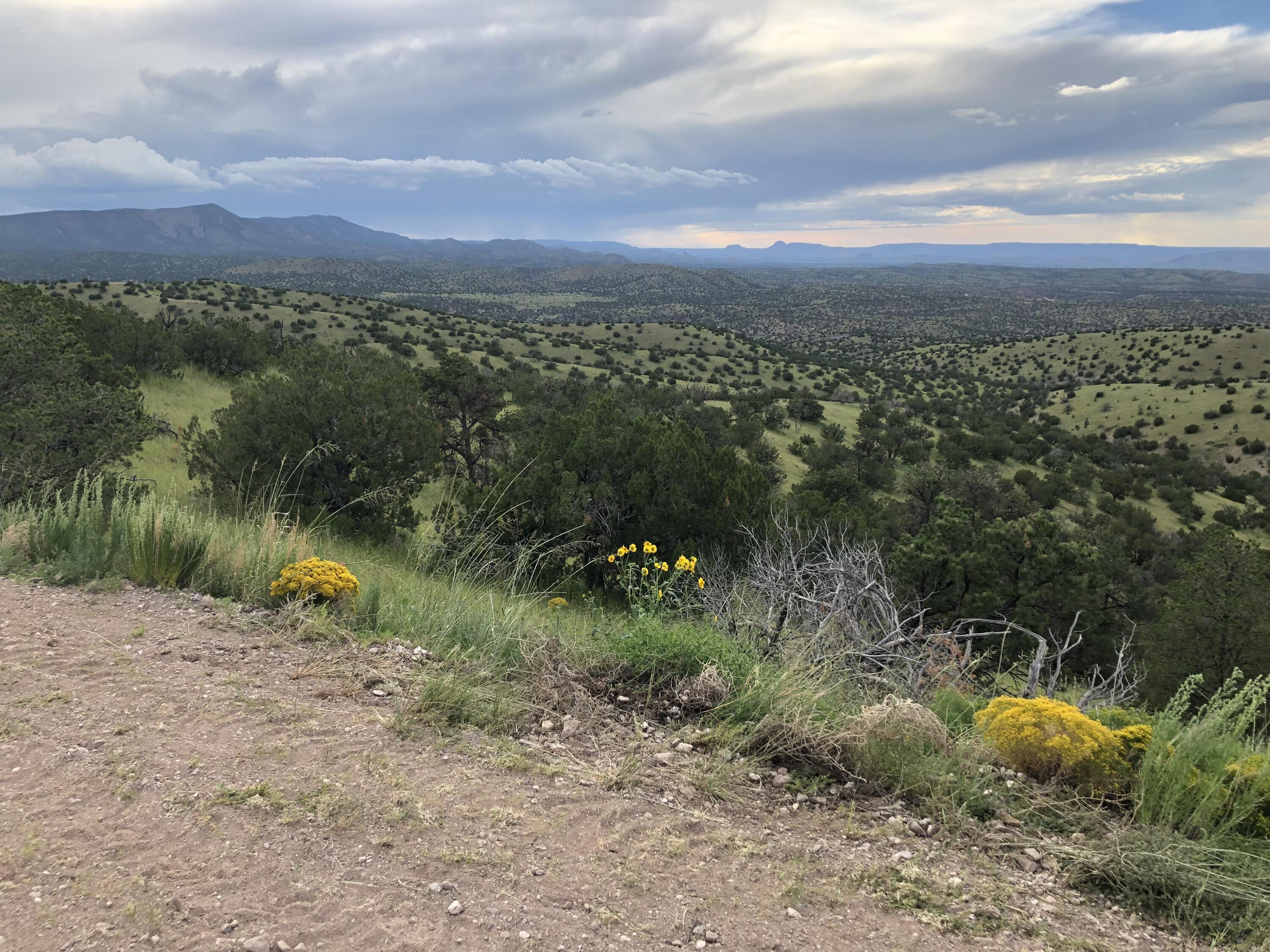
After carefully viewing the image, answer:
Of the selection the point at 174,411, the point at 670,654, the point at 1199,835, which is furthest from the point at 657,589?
the point at 174,411

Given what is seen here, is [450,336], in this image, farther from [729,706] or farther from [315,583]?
[729,706]

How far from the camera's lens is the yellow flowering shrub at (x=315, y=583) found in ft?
15.1

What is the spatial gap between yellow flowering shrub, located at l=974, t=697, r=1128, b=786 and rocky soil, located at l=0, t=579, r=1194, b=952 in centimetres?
63

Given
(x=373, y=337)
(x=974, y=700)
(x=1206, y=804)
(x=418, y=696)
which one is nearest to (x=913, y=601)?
(x=974, y=700)

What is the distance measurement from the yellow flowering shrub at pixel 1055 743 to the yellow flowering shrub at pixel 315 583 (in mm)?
4265

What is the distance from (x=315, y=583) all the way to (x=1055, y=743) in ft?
15.3

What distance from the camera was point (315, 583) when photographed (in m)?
4.62

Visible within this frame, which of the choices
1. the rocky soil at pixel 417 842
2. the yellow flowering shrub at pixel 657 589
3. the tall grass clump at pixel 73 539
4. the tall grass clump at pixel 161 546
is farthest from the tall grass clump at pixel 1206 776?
the tall grass clump at pixel 73 539

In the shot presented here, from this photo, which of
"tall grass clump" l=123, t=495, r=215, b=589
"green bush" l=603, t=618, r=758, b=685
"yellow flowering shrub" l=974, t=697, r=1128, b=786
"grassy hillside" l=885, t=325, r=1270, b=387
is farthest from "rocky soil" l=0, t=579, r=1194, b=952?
"grassy hillside" l=885, t=325, r=1270, b=387

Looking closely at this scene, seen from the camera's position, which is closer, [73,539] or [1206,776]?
[1206,776]

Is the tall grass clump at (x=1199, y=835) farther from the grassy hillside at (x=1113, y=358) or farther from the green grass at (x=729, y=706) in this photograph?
the grassy hillside at (x=1113, y=358)

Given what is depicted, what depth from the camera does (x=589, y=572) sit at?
1038cm

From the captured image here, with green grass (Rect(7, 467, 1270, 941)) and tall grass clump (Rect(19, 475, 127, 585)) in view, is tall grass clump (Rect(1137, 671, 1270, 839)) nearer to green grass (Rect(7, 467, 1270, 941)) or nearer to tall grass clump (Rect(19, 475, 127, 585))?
green grass (Rect(7, 467, 1270, 941))

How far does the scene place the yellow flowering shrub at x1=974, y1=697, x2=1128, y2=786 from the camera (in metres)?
3.28
